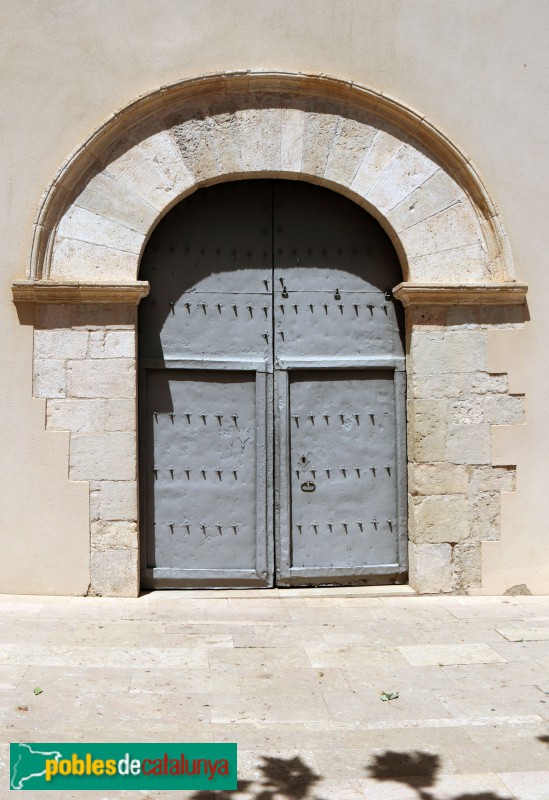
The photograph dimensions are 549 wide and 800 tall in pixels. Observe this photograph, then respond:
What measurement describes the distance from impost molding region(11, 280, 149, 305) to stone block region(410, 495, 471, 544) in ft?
7.90

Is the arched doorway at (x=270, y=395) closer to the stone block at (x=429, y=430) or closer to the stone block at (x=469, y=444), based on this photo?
the stone block at (x=429, y=430)

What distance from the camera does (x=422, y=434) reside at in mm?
5586

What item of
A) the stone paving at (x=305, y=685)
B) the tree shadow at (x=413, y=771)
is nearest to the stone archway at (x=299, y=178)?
the stone paving at (x=305, y=685)

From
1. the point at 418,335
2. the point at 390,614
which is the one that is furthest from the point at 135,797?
the point at 418,335

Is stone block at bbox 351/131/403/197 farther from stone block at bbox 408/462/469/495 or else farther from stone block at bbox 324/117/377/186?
stone block at bbox 408/462/469/495

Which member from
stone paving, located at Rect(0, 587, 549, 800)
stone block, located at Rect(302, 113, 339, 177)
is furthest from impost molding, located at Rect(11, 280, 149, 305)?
stone paving, located at Rect(0, 587, 549, 800)

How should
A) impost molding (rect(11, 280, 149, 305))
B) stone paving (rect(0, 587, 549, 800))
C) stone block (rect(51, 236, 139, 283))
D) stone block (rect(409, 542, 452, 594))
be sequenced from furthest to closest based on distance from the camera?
stone block (rect(409, 542, 452, 594))
stone block (rect(51, 236, 139, 283))
impost molding (rect(11, 280, 149, 305))
stone paving (rect(0, 587, 549, 800))

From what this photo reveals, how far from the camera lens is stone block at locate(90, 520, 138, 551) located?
537 cm

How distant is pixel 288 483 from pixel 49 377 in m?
1.79

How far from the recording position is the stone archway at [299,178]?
539 cm

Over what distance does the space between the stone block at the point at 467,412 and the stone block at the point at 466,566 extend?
0.85 meters

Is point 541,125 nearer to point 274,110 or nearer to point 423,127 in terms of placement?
point 423,127

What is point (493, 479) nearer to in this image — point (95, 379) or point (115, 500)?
point (115, 500)

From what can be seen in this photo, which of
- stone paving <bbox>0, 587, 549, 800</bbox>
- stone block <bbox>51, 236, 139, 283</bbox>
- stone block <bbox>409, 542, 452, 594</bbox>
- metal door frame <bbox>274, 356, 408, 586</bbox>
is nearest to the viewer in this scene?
stone paving <bbox>0, 587, 549, 800</bbox>
